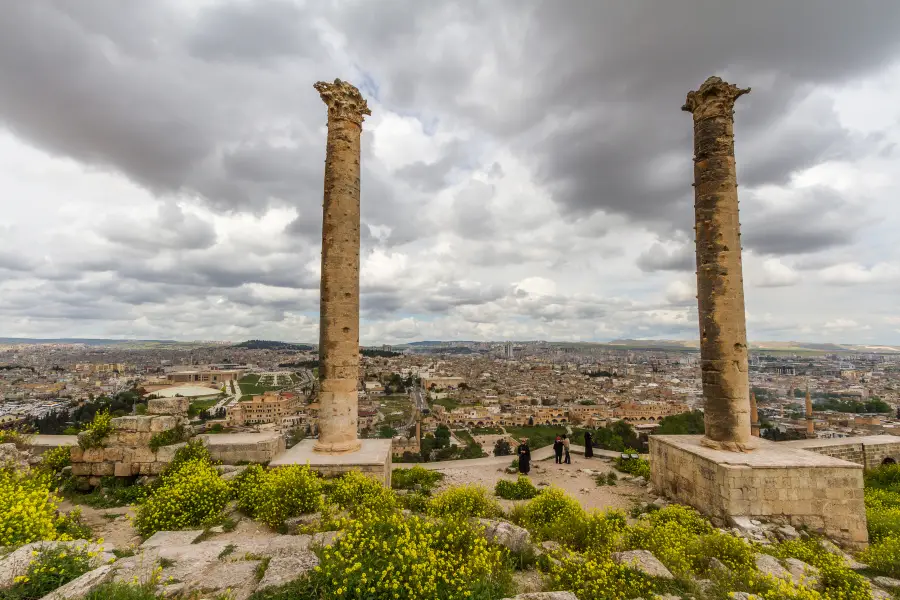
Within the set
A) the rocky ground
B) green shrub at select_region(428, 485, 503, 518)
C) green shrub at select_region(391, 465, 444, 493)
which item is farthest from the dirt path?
the rocky ground

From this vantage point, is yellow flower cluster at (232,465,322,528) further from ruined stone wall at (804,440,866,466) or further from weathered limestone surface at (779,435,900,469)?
ruined stone wall at (804,440,866,466)

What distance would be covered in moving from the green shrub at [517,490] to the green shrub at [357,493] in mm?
4116

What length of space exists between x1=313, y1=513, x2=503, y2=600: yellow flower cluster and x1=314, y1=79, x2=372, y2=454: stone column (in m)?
5.48

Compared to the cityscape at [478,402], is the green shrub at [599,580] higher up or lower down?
higher up

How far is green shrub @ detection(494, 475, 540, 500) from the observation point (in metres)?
10.5

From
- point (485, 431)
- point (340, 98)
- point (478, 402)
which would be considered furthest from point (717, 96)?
point (478, 402)

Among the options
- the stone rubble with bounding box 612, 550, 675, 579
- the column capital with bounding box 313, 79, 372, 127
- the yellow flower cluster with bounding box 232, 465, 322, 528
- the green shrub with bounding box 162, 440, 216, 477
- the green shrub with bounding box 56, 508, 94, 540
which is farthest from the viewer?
the column capital with bounding box 313, 79, 372, 127

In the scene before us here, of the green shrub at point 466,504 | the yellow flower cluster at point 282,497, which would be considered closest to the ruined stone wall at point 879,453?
the green shrub at point 466,504

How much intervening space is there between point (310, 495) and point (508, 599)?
4532 millimetres

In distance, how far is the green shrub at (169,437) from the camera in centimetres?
932

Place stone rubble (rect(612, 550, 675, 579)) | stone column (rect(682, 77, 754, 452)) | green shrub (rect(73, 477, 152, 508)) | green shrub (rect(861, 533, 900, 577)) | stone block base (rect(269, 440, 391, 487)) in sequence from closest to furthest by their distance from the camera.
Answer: stone rubble (rect(612, 550, 675, 579)) → green shrub (rect(861, 533, 900, 577)) → green shrub (rect(73, 477, 152, 508)) → stone block base (rect(269, 440, 391, 487)) → stone column (rect(682, 77, 754, 452))

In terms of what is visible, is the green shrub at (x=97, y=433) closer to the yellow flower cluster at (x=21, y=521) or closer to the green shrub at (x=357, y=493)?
the yellow flower cluster at (x=21, y=521)

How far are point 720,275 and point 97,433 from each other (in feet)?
49.3

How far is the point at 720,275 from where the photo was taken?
10133mm
